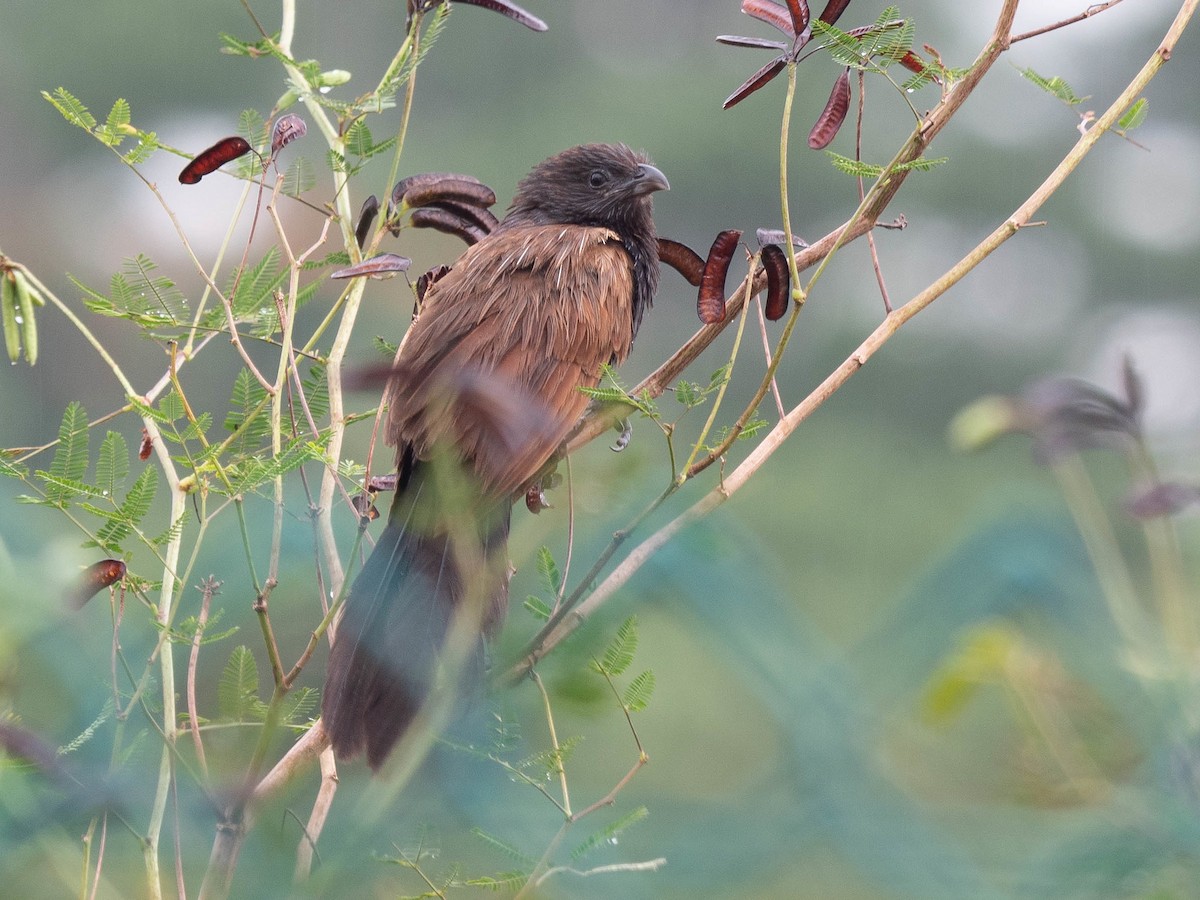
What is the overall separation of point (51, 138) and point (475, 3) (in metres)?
12.1

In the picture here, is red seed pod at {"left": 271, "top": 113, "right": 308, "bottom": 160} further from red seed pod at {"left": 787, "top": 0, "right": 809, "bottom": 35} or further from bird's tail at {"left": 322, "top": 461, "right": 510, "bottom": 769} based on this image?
red seed pod at {"left": 787, "top": 0, "right": 809, "bottom": 35}

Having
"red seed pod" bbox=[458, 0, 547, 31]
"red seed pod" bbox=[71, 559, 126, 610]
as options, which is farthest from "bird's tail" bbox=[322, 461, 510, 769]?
"red seed pod" bbox=[458, 0, 547, 31]

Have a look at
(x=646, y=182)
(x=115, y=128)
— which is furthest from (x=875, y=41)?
(x=646, y=182)

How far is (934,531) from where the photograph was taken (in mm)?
10352

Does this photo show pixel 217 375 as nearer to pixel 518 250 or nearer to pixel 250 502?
pixel 518 250

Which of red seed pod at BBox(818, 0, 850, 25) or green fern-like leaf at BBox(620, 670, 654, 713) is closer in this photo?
green fern-like leaf at BBox(620, 670, 654, 713)

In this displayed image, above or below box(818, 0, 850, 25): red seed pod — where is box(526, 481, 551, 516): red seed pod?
below

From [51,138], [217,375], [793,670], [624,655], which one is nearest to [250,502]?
[624,655]

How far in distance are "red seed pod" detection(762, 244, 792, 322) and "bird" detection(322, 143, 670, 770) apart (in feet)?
0.68

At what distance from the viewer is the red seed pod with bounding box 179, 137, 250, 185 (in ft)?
3.74

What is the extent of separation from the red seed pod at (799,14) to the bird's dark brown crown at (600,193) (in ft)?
4.53

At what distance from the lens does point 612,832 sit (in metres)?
0.67

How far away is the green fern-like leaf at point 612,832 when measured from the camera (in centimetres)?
65

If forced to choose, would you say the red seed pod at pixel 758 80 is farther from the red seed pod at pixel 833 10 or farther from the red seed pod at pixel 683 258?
the red seed pod at pixel 683 258
